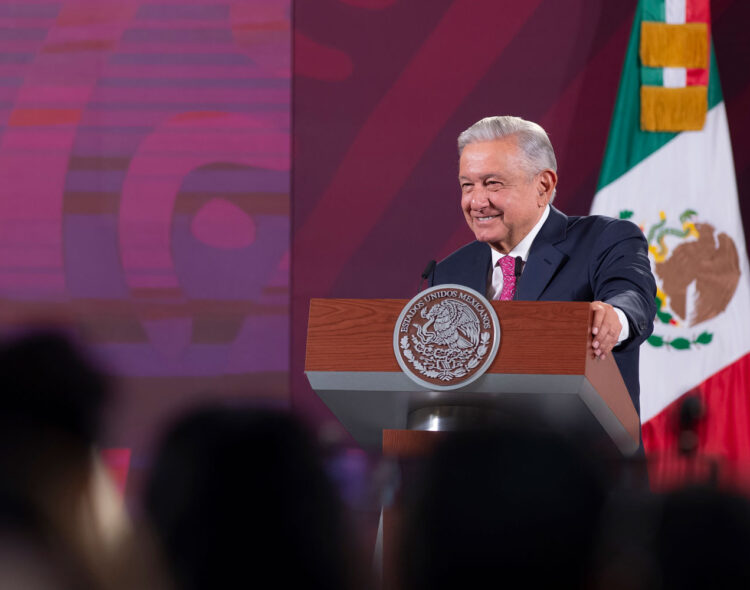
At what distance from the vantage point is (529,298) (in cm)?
229

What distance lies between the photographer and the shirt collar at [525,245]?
2574 millimetres

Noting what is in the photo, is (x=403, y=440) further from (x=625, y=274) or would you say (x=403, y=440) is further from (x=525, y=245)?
(x=525, y=245)

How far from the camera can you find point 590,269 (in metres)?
2.34

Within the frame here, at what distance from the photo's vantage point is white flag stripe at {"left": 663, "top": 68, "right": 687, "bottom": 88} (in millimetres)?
4727

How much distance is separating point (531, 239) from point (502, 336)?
3.41 feet

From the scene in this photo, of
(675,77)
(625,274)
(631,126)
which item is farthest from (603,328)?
(675,77)

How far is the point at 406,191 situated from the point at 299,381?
1.08 meters

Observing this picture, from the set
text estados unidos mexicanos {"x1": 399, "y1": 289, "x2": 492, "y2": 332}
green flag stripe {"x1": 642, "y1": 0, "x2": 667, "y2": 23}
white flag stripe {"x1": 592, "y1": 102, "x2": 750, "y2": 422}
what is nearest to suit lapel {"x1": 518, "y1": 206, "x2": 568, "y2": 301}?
text estados unidos mexicanos {"x1": 399, "y1": 289, "x2": 492, "y2": 332}

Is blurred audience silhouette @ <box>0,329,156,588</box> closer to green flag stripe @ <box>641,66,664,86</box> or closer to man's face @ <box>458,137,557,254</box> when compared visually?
man's face @ <box>458,137,557,254</box>

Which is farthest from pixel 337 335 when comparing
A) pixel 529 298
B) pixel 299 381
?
pixel 299 381

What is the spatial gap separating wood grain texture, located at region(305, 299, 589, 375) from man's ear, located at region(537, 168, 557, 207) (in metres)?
1.04

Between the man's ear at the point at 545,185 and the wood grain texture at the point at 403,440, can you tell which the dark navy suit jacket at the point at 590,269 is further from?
the wood grain texture at the point at 403,440

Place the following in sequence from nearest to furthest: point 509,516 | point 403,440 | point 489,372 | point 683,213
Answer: point 509,516 → point 403,440 → point 489,372 → point 683,213

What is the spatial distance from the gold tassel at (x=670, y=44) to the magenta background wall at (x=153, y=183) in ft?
5.85
